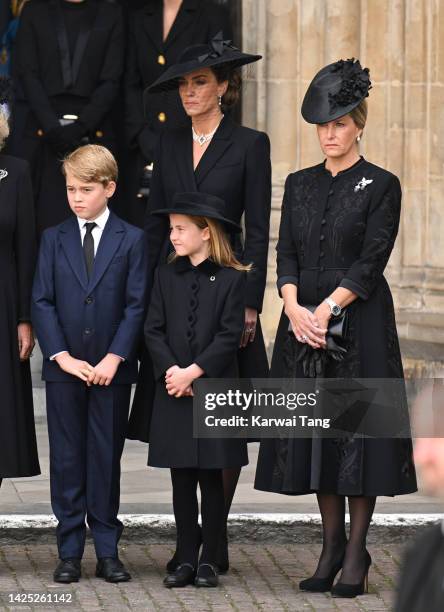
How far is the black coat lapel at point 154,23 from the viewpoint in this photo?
33.1 ft

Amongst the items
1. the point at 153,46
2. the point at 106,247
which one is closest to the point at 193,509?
the point at 106,247

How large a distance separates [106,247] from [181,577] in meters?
1.26

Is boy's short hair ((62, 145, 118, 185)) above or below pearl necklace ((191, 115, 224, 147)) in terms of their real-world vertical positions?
below

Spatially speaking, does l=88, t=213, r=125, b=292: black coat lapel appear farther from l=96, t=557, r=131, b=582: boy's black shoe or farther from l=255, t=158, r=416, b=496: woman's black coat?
l=96, t=557, r=131, b=582: boy's black shoe

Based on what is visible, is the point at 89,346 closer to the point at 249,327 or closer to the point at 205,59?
the point at 249,327

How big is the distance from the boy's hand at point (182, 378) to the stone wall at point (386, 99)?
4213mm

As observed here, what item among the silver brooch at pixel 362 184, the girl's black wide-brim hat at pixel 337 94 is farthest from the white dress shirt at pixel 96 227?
the silver brooch at pixel 362 184

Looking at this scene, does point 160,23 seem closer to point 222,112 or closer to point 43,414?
point 43,414

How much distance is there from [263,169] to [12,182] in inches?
38.2

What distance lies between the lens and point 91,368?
20.3 feet

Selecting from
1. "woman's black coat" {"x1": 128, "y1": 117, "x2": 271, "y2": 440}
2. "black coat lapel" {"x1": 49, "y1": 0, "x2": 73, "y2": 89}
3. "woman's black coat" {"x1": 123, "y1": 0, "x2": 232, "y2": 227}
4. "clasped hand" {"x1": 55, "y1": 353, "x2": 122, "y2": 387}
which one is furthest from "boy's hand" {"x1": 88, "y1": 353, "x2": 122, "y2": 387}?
"black coat lapel" {"x1": 49, "y1": 0, "x2": 73, "y2": 89}

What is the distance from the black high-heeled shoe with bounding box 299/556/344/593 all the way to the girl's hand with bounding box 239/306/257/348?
36.2 inches

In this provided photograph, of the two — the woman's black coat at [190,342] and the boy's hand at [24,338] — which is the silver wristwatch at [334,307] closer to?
the woman's black coat at [190,342]

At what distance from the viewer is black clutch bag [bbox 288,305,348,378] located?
6070 mm
